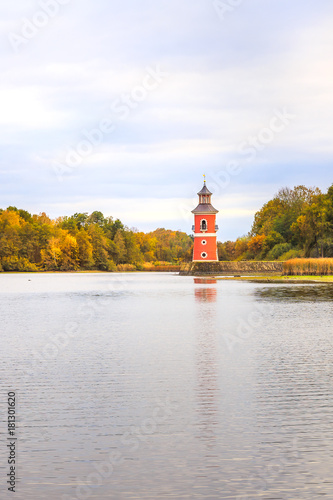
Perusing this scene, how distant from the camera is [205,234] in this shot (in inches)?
4026

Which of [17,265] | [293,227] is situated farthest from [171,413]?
[17,265]

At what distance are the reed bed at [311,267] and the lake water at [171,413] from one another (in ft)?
154

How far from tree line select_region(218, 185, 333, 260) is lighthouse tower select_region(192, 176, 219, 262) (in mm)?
8600

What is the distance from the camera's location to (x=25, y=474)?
275 inches

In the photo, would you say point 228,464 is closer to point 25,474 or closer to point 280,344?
point 25,474

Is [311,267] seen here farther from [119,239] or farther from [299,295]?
[119,239]

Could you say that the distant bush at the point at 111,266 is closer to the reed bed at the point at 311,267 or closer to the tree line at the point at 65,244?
the tree line at the point at 65,244

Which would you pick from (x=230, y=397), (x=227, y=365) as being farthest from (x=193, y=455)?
(x=227, y=365)

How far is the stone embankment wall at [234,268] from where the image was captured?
87.3m

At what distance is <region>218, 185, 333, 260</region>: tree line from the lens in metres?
83.2

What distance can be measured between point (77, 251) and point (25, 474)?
121m

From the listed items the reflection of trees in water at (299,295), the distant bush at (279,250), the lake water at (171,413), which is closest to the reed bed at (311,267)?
the reflection of trees in water at (299,295)

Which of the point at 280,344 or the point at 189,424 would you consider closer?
the point at 189,424

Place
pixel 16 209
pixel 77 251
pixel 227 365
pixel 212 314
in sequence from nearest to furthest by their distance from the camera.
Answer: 1. pixel 227 365
2. pixel 212 314
3. pixel 77 251
4. pixel 16 209
